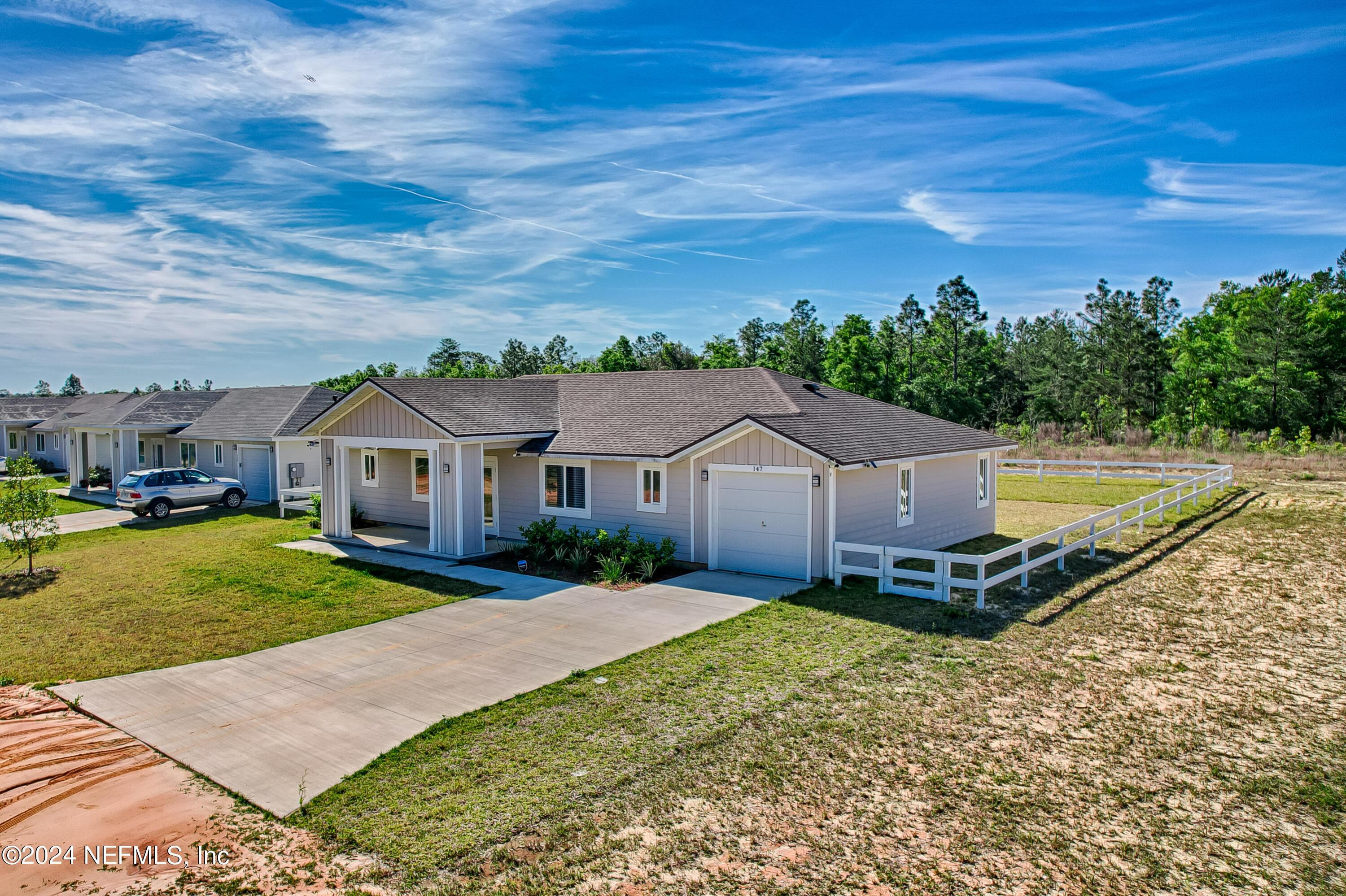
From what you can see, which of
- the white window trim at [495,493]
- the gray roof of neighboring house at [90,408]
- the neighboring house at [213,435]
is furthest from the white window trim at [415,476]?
the gray roof of neighboring house at [90,408]

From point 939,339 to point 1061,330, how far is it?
21055 millimetres

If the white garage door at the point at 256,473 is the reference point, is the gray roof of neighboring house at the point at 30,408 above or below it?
above

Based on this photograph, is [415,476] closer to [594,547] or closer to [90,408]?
[594,547]

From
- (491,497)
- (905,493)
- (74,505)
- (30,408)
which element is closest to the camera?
(905,493)

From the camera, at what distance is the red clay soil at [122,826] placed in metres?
5.20

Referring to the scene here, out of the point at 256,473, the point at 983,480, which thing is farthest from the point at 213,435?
the point at 983,480

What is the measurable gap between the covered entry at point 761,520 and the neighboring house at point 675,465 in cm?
3

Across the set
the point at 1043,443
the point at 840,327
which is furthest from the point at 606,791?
the point at 840,327

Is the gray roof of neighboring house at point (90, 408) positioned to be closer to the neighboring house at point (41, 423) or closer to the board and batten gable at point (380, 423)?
the neighboring house at point (41, 423)

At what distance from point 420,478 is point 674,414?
8090 mm

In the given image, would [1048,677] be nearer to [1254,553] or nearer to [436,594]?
[436,594]

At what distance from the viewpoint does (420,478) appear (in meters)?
21.3

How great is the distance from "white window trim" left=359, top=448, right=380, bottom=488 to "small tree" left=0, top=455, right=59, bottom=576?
756 centimetres

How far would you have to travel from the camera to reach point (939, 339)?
192 feet
